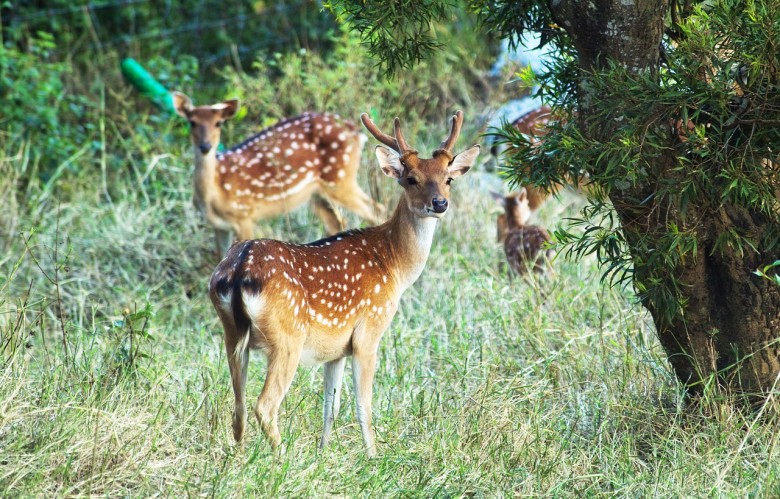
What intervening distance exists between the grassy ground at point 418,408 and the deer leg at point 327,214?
1186 mm

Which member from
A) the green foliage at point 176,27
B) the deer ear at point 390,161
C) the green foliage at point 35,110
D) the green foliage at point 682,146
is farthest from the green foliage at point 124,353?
the green foliage at point 176,27

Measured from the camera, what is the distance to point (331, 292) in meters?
4.75

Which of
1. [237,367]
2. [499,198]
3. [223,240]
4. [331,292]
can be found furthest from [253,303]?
[499,198]

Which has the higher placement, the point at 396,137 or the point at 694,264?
the point at 396,137

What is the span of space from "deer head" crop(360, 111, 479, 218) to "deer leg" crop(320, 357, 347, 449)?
779 millimetres

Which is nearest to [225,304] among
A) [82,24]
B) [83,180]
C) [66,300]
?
[66,300]

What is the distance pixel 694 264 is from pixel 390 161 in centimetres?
150

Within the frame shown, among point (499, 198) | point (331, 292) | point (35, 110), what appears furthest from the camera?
point (35, 110)

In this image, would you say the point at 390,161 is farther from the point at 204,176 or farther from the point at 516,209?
the point at 204,176

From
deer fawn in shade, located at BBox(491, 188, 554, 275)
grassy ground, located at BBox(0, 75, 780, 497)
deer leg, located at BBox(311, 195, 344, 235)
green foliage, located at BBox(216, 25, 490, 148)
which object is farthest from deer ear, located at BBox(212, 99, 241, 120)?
deer fawn in shade, located at BBox(491, 188, 554, 275)

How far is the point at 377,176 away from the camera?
8.00 m

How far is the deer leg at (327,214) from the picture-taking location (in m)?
8.05

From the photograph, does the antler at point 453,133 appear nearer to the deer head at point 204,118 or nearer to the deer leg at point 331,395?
the deer leg at point 331,395

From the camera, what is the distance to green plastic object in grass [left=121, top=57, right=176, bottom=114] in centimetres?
885
